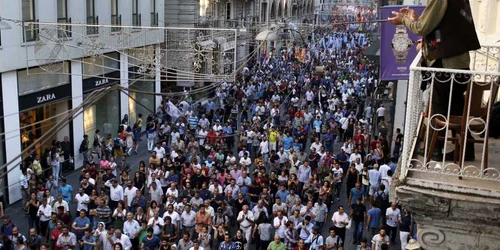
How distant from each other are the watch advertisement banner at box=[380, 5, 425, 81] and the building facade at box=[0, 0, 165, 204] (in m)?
5.94

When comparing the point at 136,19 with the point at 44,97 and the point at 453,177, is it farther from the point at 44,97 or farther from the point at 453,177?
the point at 453,177

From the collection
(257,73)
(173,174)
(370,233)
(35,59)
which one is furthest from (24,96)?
(257,73)

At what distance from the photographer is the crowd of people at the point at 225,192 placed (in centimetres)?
1351

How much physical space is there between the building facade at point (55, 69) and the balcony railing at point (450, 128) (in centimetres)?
1026

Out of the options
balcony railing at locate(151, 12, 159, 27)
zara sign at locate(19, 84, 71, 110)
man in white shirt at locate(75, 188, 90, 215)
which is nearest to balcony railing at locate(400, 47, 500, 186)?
man in white shirt at locate(75, 188, 90, 215)

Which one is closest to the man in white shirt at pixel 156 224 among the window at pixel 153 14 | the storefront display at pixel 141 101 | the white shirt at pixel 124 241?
the white shirt at pixel 124 241

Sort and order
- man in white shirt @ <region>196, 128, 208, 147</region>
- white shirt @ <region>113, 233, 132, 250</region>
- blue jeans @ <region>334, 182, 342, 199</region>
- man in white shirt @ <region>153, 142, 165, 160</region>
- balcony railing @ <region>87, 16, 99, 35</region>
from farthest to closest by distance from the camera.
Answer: balcony railing @ <region>87, 16, 99, 35</region>
man in white shirt @ <region>196, 128, 208, 147</region>
man in white shirt @ <region>153, 142, 165, 160</region>
blue jeans @ <region>334, 182, 342, 199</region>
white shirt @ <region>113, 233, 132, 250</region>

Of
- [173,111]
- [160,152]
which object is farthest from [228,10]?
[160,152]

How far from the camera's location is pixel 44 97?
2025 cm

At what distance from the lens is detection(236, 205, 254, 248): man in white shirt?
14062 mm

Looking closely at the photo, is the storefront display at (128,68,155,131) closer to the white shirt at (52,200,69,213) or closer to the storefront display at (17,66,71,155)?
the storefront display at (17,66,71,155)

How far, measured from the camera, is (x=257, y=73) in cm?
3809

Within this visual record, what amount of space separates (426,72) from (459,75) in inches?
10.7

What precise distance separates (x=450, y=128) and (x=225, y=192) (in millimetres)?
10978
